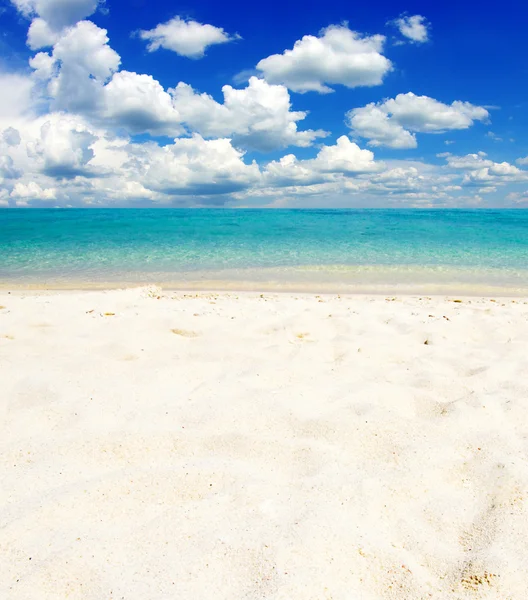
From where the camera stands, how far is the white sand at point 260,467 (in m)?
1.99

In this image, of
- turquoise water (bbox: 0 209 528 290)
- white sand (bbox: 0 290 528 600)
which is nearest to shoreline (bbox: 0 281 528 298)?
turquoise water (bbox: 0 209 528 290)

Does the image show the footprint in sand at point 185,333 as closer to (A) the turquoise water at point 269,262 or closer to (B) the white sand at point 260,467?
(B) the white sand at point 260,467

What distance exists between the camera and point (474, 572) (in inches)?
79.3

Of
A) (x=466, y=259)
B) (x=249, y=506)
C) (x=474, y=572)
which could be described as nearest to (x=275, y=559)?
(x=249, y=506)

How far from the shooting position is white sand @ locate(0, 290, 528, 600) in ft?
6.53

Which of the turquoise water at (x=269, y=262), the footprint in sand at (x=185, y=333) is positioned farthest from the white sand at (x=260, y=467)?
the turquoise water at (x=269, y=262)

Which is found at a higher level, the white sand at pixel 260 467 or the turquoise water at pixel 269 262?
the turquoise water at pixel 269 262

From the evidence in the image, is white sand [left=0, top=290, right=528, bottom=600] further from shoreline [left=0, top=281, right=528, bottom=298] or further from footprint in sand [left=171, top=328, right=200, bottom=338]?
shoreline [left=0, top=281, right=528, bottom=298]

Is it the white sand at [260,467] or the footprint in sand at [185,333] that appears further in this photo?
the footprint in sand at [185,333]

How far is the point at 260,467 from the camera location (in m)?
2.78

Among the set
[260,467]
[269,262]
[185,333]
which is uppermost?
[269,262]

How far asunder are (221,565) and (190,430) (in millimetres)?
1189

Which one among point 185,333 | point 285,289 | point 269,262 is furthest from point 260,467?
point 269,262

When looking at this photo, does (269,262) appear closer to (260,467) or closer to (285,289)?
(285,289)
